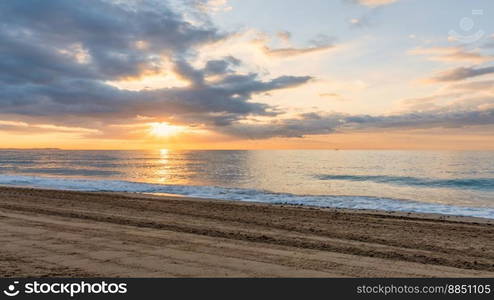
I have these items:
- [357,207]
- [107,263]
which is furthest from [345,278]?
[357,207]

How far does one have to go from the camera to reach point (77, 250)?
27.5 feet

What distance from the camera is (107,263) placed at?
7324mm

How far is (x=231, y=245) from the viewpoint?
945 cm

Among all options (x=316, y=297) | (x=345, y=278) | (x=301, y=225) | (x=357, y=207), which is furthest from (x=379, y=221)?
(x=316, y=297)

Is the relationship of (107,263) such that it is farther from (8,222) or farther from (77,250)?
(8,222)

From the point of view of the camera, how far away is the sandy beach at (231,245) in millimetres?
7219

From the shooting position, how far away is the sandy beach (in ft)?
23.7

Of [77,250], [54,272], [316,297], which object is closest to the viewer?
[316,297]

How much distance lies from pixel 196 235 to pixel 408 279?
6219 mm

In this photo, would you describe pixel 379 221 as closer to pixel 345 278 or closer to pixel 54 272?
pixel 345 278

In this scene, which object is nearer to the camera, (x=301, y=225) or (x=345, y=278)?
(x=345, y=278)

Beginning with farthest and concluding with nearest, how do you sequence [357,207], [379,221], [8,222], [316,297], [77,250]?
[357,207], [379,221], [8,222], [77,250], [316,297]

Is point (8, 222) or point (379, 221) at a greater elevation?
point (8, 222)

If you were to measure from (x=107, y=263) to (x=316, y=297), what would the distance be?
4405 millimetres
